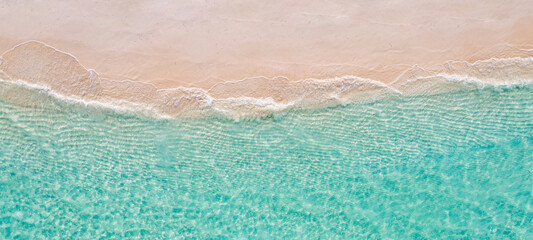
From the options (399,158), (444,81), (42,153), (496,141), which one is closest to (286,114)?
(399,158)

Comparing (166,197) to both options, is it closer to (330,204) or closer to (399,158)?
(330,204)

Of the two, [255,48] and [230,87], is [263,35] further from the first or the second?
[230,87]

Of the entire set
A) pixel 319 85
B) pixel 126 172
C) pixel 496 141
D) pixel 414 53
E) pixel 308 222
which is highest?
pixel 414 53

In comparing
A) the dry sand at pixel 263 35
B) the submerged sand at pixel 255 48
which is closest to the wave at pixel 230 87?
the submerged sand at pixel 255 48

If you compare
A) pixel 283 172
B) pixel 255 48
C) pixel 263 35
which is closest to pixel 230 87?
pixel 255 48

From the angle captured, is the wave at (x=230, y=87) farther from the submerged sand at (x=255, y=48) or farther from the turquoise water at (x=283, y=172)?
the turquoise water at (x=283, y=172)

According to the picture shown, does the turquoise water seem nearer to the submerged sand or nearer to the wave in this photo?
the wave
